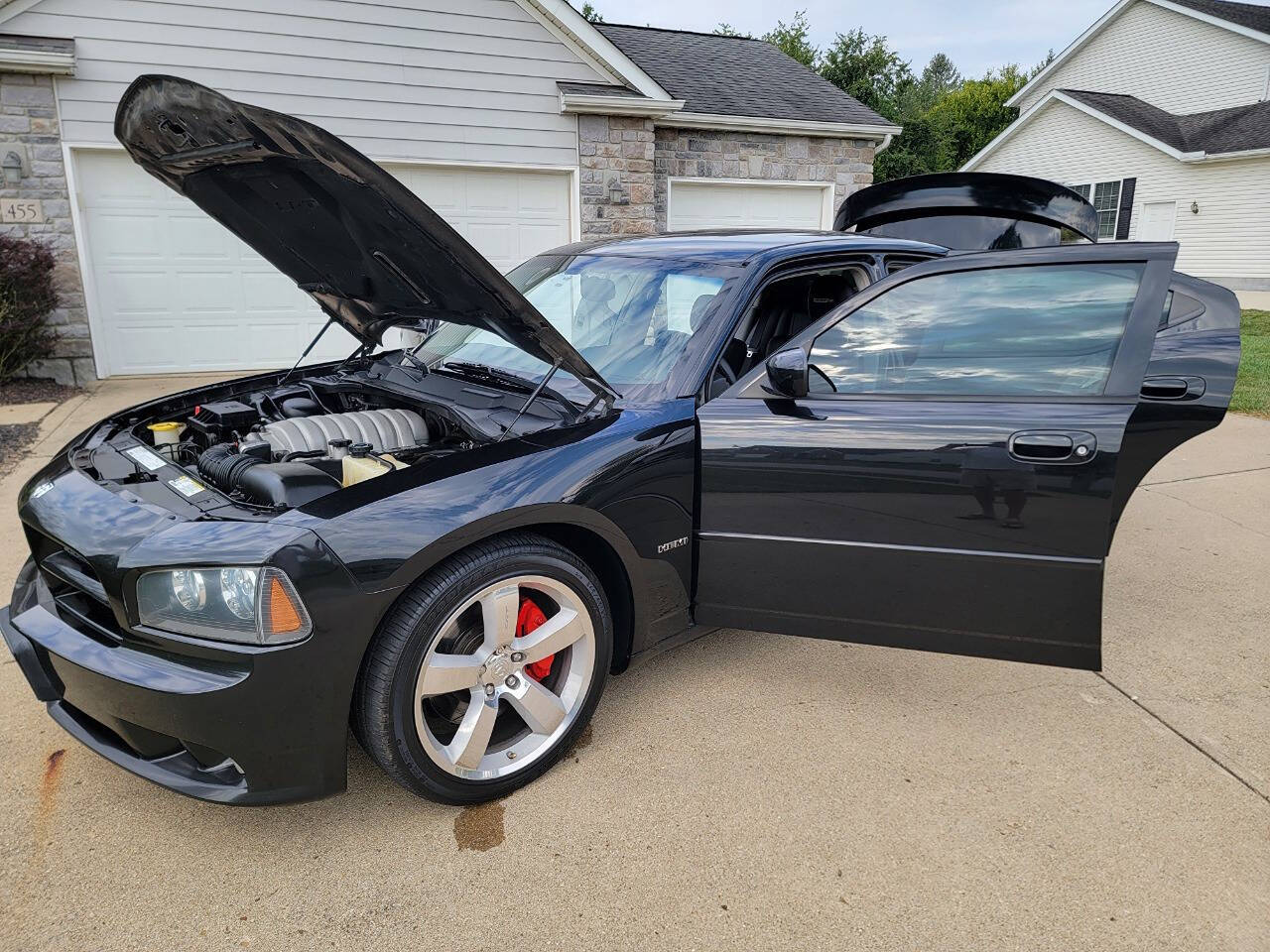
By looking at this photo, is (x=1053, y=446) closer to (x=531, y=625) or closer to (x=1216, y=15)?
(x=531, y=625)

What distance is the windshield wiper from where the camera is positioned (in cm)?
268

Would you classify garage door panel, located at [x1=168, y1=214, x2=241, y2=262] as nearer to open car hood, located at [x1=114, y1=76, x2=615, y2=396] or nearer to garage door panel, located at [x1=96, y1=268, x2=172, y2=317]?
garage door panel, located at [x1=96, y1=268, x2=172, y2=317]

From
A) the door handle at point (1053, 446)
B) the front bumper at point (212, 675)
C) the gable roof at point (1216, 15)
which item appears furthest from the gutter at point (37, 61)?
the gable roof at point (1216, 15)

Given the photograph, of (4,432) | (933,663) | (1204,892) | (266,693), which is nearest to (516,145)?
(4,432)

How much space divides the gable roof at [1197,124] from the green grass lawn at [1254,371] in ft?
25.6

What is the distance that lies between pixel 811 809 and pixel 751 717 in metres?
0.49

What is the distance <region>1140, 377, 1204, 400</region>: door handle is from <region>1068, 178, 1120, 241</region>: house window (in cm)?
2282

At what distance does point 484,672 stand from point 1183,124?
26690 millimetres

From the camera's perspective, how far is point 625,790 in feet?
8.21

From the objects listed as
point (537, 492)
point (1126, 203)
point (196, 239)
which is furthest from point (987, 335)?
point (1126, 203)

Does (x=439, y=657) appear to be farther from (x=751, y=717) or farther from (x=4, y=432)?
(x=4, y=432)

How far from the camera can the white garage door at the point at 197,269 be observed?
8.58 m

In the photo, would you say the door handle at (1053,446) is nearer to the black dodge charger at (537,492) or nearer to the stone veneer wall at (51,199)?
the black dodge charger at (537,492)

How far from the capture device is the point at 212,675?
2.00 metres
